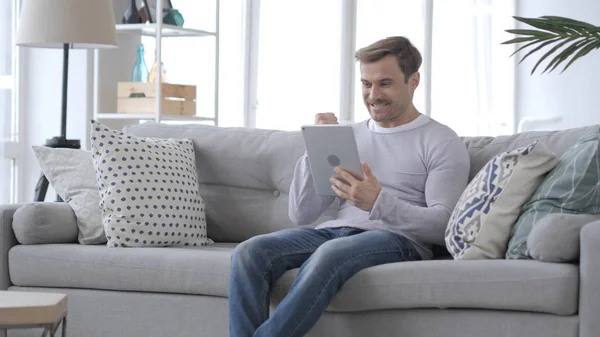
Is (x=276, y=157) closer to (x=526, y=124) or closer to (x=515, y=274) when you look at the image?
(x=515, y=274)

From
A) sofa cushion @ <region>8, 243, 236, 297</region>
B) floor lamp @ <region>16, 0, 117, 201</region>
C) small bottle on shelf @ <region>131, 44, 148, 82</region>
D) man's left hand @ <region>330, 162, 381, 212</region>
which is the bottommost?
sofa cushion @ <region>8, 243, 236, 297</region>

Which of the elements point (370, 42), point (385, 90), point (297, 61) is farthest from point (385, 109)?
point (370, 42)

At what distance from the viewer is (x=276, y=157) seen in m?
3.43

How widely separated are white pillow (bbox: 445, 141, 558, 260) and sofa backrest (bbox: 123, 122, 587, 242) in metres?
0.85

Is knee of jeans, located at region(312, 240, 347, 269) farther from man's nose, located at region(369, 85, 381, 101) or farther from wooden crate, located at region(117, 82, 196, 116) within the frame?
wooden crate, located at region(117, 82, 196, 116)

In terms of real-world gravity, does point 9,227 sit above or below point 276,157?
below

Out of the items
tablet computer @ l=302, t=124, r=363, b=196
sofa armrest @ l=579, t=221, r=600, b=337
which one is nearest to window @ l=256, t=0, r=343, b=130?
tablet computer @ l=302, t=124, r=363, b=196

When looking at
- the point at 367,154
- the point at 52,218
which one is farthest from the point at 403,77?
the point at 52,218

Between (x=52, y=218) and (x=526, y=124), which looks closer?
(x=52, y=218)

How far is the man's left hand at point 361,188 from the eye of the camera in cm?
274

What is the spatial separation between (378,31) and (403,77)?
375 cm

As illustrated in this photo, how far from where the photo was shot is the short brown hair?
118 inches

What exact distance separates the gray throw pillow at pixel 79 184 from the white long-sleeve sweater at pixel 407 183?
73 centimetres

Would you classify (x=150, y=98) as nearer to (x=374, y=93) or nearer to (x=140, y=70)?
(x=140, y=70)
